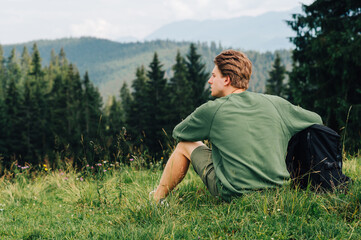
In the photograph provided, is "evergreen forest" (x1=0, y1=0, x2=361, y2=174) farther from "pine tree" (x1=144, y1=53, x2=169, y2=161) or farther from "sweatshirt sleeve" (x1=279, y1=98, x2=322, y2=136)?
"sweatshirt sleeve" (x1=279, y1=98, x2=322, y2=136)

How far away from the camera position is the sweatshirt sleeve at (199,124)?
2824 millimetres

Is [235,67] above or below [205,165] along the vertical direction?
above

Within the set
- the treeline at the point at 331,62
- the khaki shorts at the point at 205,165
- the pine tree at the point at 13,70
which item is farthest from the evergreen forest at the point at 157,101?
the khaki shorts at the point at 205,165

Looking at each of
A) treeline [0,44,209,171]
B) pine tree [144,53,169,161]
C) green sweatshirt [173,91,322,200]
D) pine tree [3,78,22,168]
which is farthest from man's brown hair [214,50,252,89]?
pine tree [3,78,22,168]

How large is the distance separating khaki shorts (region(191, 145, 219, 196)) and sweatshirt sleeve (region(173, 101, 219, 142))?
200mm

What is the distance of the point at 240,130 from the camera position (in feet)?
9.12

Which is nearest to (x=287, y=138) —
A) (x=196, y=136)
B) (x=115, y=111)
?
(x=196, y=136)

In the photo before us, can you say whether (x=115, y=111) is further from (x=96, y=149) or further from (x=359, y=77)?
(x=96, y=149)

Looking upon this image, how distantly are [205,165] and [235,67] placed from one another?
0.95 metres

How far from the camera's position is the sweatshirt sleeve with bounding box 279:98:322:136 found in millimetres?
2930

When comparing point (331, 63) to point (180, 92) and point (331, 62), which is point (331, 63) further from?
point (180, 92)

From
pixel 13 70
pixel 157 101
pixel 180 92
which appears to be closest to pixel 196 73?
pixel 180 92

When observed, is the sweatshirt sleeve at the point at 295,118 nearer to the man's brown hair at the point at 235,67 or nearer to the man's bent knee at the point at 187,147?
the man's brown hair at the point at 235,67

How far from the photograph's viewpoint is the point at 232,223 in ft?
8.17
